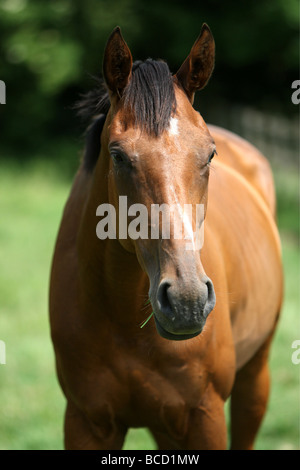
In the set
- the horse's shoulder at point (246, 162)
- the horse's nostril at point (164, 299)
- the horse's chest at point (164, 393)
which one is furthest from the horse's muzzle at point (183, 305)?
the horse's shoulder at point (246, 162)

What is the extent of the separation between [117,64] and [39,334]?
13.9ft

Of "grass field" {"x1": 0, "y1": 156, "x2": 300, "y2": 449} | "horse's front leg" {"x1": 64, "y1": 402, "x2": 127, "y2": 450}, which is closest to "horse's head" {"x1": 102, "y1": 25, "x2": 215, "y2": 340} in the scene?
"horse's front leg" {"x1": 64, "y1": 402, "x2": 127, "y2": 450}

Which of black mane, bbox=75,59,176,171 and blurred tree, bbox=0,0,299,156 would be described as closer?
black mane, bbox=75,59,176,171

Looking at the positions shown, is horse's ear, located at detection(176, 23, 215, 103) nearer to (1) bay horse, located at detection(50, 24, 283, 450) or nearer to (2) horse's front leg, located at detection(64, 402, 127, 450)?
(1) bay horse, located at detection(50, 24, 283, 450)

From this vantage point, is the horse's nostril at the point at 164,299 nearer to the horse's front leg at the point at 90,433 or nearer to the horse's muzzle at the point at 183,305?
the horse's muzzle at the point at 183,305

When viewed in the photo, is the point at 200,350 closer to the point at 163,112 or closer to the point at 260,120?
the point at 163,112

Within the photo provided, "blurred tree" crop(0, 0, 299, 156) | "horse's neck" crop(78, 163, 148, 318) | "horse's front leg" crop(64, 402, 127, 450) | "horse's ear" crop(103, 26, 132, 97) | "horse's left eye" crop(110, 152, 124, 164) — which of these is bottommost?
"horse's front leg" crop(64, 402, 127, 450)

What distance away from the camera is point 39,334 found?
6.21 m

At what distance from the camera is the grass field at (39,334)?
443 cm

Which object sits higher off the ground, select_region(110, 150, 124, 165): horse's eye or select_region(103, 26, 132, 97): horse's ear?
select_region(103, 26, 132, 97): horse's ear

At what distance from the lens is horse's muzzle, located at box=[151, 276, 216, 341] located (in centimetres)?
196

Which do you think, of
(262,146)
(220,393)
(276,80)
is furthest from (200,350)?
(276,80)

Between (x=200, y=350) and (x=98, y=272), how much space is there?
517 mm

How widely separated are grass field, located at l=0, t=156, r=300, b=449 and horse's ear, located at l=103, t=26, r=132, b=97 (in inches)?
103
